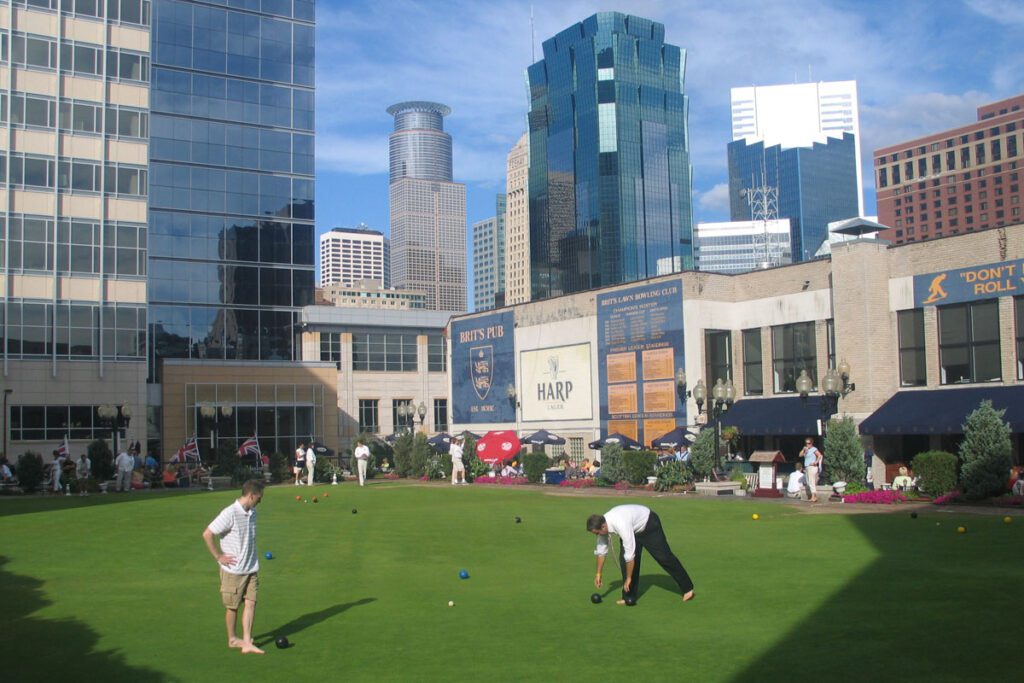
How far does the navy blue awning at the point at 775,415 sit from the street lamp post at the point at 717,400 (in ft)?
2.27

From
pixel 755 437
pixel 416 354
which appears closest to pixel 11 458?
pixel 416 354

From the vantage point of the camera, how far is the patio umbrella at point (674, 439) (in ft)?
142

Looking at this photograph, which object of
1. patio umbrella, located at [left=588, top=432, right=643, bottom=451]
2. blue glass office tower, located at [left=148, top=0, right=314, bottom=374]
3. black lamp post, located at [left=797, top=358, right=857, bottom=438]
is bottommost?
patio umbrella, located at [left=588, top=432, right=643, bottom=451]

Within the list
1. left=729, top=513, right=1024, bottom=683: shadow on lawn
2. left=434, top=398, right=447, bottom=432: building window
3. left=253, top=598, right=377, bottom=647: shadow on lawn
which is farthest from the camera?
left=434, top=398, right=447, bottom=432: building window

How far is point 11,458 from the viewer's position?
198 ft

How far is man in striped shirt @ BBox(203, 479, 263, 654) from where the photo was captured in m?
11.6

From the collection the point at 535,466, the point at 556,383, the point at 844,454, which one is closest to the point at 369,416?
the point at 556,383

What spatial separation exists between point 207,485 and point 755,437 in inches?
1025

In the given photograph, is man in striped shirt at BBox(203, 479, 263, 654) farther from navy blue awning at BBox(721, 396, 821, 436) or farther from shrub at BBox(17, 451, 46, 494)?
shrub at BBox(17, 451, 46, 494)

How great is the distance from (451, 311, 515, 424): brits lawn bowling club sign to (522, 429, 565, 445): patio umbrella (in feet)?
20.3

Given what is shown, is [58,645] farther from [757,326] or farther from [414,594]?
[757,326]

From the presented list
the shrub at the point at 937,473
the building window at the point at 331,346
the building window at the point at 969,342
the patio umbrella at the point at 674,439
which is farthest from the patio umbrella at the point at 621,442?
the building window at the point at 331,346

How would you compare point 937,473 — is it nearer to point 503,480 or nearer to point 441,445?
point 503,480

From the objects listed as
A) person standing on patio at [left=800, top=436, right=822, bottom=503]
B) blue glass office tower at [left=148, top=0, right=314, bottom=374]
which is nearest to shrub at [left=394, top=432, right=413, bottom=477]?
person standing on patio at [left=800, top=436, right=822, bottom=503]
